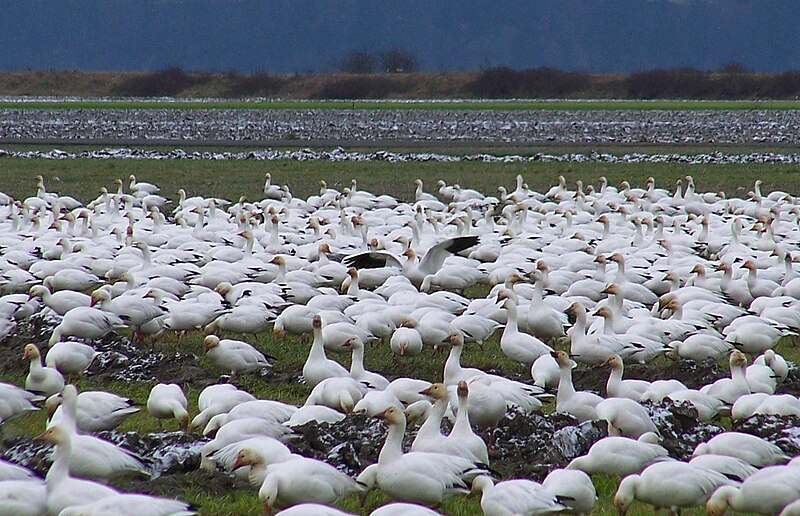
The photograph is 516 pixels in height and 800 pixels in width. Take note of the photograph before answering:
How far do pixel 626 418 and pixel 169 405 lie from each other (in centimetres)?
287

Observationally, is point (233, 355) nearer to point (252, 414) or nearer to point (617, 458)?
point (252, 414)

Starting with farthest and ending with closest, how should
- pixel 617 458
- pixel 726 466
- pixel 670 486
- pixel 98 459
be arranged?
pixel 617 458 → pixel 98 459 → pixel 726 466 → pixel 670 486

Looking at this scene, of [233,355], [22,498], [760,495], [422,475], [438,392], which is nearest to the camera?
[22,498]

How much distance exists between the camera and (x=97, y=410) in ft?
22.3

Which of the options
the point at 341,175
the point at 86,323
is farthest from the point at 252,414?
the point at 341,175

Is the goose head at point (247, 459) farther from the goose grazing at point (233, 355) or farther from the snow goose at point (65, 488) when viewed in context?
the goose grazing at point (233, 355)

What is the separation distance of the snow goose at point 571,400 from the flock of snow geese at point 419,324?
0.01 meters

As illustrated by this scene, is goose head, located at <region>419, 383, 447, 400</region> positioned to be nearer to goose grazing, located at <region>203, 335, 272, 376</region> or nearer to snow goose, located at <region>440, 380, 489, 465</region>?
snow goose, located at <region>440, 380, 489, 465</region>

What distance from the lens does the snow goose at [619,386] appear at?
7.38 meters

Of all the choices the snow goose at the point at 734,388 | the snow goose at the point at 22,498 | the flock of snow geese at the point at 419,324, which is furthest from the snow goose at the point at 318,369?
the snow goose at the point at 22,498

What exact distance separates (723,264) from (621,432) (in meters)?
5.23

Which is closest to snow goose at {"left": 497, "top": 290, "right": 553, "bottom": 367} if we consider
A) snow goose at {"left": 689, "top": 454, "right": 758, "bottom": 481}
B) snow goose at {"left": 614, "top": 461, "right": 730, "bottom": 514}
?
snow goose at {"left": 689, "top": 454, "right": 758, "bottom": 481}

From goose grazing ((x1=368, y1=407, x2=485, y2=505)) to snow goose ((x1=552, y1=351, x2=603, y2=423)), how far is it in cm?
154

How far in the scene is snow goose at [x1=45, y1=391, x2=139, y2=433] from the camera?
667 centimetres
